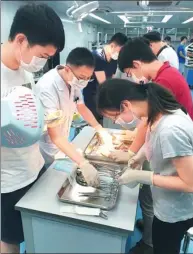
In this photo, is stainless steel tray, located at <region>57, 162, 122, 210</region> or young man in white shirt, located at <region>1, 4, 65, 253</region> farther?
stainless steel tray, located at <region>57, 162, 122, 210</region>

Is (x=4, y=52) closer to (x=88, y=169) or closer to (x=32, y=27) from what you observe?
(x=32, y=27)

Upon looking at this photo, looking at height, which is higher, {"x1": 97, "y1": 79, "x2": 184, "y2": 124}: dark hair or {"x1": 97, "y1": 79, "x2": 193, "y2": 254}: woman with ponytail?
{"x1": 97, "y1": 79, "x2": 184, "y2": 124}: dark hair

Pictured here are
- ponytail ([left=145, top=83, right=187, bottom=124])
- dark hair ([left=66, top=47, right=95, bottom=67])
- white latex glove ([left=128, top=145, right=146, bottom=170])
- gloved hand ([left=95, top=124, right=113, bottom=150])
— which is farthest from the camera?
gloved hand ([left=95, top=124, right=113, bottom=150])

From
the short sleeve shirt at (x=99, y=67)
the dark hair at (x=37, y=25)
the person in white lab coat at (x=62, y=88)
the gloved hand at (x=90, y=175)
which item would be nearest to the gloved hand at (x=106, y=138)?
the person in white lab coat at (x=62, y=88)

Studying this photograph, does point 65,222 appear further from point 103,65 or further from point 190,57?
point 103,65

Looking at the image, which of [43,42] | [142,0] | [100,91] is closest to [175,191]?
[100,91]

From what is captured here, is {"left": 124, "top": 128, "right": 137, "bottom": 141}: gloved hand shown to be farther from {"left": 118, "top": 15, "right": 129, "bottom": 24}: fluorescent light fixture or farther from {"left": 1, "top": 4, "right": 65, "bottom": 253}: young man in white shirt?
{"left": 118, "top": 15, "right": 129, "bottom": 24}: fluorescent light fixture

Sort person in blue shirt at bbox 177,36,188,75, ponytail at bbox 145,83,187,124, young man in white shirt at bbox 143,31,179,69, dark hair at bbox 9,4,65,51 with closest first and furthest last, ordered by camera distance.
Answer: dark hair at bbox 9,4,65,51 < ponytail at bbox 145,83,187,124 < person in blue shirt at bbox 177,36,188,75 < young man in white shirt at bbox 143,31,179,69

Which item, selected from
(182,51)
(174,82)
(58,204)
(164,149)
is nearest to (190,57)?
(182,51)

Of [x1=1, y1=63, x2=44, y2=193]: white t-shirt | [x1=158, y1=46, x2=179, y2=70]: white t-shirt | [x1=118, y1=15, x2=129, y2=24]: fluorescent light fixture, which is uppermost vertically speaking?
[x1=118, y1=15, x2=129, y2=24]: fluorescent light fixture

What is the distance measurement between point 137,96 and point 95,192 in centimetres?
50

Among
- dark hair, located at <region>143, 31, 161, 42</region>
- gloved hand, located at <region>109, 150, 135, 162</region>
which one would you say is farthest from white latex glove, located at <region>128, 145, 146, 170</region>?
dark hair, located at <region>143, 31, 161, 42</region>

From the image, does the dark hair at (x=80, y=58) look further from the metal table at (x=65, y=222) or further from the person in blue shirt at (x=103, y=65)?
the person in blue shirt at (x=103, y=65)

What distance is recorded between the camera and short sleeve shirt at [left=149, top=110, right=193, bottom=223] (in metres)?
0.84
